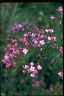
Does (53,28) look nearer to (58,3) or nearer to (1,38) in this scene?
(1,38)

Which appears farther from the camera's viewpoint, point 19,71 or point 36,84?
point 19,71

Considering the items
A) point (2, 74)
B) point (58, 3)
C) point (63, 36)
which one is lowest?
point (2, 74)

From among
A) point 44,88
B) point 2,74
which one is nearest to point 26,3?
point 2,74

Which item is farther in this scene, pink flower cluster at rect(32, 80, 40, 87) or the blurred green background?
pink flower cluster at rect(32, 80, 40, 87)

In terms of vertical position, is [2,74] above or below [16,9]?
below

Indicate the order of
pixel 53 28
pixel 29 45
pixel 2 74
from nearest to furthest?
pixel 29 45, pixel 53 28, pixel 2 74

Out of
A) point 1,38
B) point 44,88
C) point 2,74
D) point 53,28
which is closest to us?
point 53,28

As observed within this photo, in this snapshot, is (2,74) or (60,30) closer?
(60,30)

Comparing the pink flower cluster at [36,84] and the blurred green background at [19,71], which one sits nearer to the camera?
the blurred green background at [19,71]
